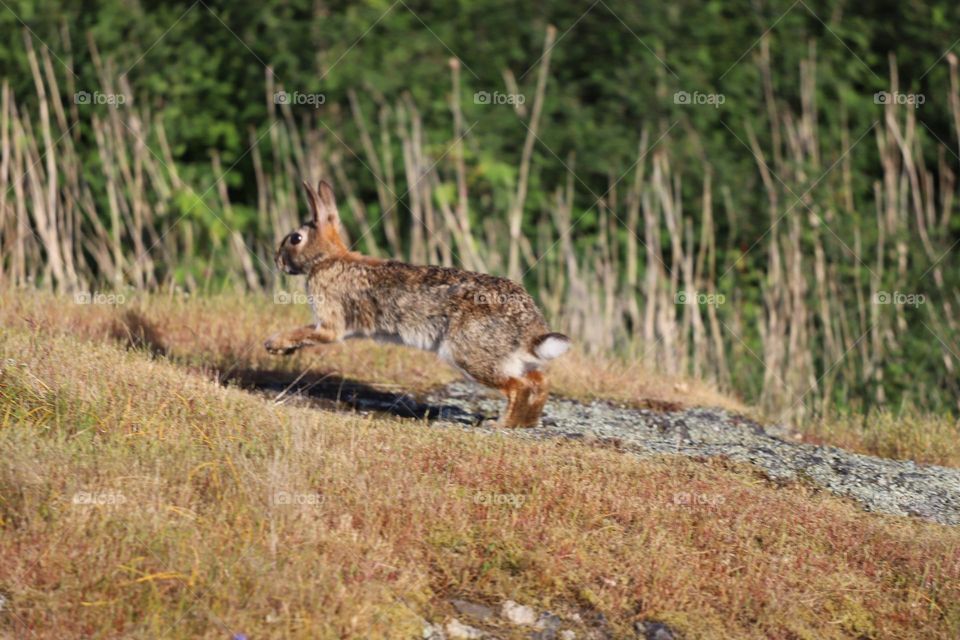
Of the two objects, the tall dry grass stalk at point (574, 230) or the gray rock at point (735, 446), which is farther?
the tall dry grass stalk at point (574, 230)

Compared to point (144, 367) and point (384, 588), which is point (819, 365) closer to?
point (144, 367)

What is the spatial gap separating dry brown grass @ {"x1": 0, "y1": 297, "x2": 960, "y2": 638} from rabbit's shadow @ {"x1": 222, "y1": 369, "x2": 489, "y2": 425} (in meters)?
1.37

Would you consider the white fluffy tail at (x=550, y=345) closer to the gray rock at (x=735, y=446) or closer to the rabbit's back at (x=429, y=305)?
the rabbit's back at (x=429, y=305)

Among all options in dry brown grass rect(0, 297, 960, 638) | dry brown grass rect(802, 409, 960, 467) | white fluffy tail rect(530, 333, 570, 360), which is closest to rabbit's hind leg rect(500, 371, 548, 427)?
white fluffy tail rect(530, 333, 570, 360)

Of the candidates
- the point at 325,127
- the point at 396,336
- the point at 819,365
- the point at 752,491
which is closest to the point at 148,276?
the point at 325,127

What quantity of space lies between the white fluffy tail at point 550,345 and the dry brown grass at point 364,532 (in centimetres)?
92

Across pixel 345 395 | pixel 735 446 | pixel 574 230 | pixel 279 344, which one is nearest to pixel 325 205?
pixel 279 344

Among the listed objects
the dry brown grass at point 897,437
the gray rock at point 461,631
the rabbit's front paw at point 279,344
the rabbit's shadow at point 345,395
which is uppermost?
the rabbit's front paw at point 279,344

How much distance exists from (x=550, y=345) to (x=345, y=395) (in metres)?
1.84

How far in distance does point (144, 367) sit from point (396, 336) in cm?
193

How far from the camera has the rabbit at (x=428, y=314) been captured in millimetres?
8758

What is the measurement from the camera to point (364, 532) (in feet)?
20.8

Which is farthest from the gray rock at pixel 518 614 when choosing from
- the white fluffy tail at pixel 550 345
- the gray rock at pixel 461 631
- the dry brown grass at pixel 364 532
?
the white fluffy tail at pixel 550 345

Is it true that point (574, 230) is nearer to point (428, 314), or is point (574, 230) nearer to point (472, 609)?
point (428, 314)
